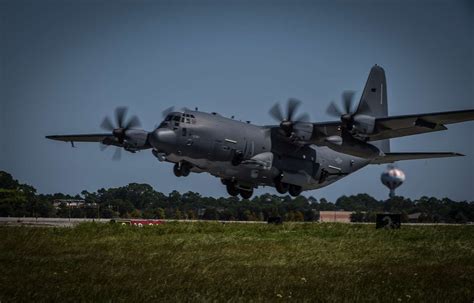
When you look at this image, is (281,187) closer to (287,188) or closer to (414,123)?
(287,188)

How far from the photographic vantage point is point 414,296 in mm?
14680

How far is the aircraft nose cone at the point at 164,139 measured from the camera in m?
41.0

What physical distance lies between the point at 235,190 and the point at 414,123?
14.8m

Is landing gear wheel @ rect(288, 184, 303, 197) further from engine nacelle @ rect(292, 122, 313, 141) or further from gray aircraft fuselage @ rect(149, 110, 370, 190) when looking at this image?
engine nacelle @ rect(292, 122, 313, 141)

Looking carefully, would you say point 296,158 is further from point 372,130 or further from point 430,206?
point 430,206

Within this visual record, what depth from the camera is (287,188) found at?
1916 inches

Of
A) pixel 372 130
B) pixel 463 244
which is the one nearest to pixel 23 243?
pixel 463 244

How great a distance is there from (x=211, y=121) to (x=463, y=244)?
20.6m

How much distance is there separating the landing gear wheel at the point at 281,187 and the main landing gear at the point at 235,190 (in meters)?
2.24

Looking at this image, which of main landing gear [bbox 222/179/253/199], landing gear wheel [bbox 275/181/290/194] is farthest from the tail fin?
main landing gear [bbox 222/179/253/199]

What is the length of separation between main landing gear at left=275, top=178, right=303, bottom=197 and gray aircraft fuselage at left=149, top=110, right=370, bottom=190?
1.20ft

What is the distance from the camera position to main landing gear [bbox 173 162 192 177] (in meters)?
44.3

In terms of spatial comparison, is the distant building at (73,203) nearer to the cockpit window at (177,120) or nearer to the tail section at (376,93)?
the cockpit window at (177,120)

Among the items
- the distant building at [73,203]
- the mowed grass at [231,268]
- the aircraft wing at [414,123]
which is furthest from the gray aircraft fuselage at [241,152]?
the distant building at [73,203]
